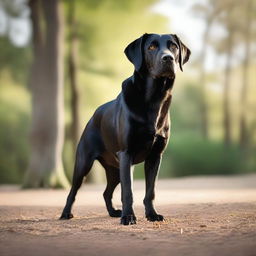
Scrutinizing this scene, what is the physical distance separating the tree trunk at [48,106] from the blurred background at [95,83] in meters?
0.03

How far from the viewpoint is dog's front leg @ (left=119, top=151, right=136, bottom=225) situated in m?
6.20

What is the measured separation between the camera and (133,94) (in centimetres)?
648

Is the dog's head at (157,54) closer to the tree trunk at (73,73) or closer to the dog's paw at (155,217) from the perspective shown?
the dog's paw at (155,217)

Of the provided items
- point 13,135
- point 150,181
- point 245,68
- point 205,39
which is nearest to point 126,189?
point 150,181

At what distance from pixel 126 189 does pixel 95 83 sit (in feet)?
51.3

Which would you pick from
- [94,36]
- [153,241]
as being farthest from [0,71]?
[153,241]

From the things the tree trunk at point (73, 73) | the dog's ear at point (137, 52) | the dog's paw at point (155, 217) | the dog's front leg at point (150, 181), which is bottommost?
the dog's paw at point (155, 217)

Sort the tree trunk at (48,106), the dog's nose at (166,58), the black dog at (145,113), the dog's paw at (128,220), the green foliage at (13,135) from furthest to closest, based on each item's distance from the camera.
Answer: the green foliage at (13,135) → the tree trunk at (48,106) → the black dog at (145,113) → the dog's paw at (128,220) → the dog's nose at (166,58)

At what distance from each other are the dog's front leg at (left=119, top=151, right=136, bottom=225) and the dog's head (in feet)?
3.21

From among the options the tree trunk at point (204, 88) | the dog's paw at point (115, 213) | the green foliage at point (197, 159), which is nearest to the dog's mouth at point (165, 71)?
the dog's paw at point (115, 213)

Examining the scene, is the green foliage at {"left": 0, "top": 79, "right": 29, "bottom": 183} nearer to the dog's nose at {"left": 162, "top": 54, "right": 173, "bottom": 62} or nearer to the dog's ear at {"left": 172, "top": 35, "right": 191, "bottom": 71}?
the dog's ear at {"left": 172, "top": 35, "right": 191, "bottom": 71}

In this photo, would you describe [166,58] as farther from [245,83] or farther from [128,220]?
[245,83]

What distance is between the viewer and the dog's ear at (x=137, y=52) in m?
6.38

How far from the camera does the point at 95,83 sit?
21.7m
